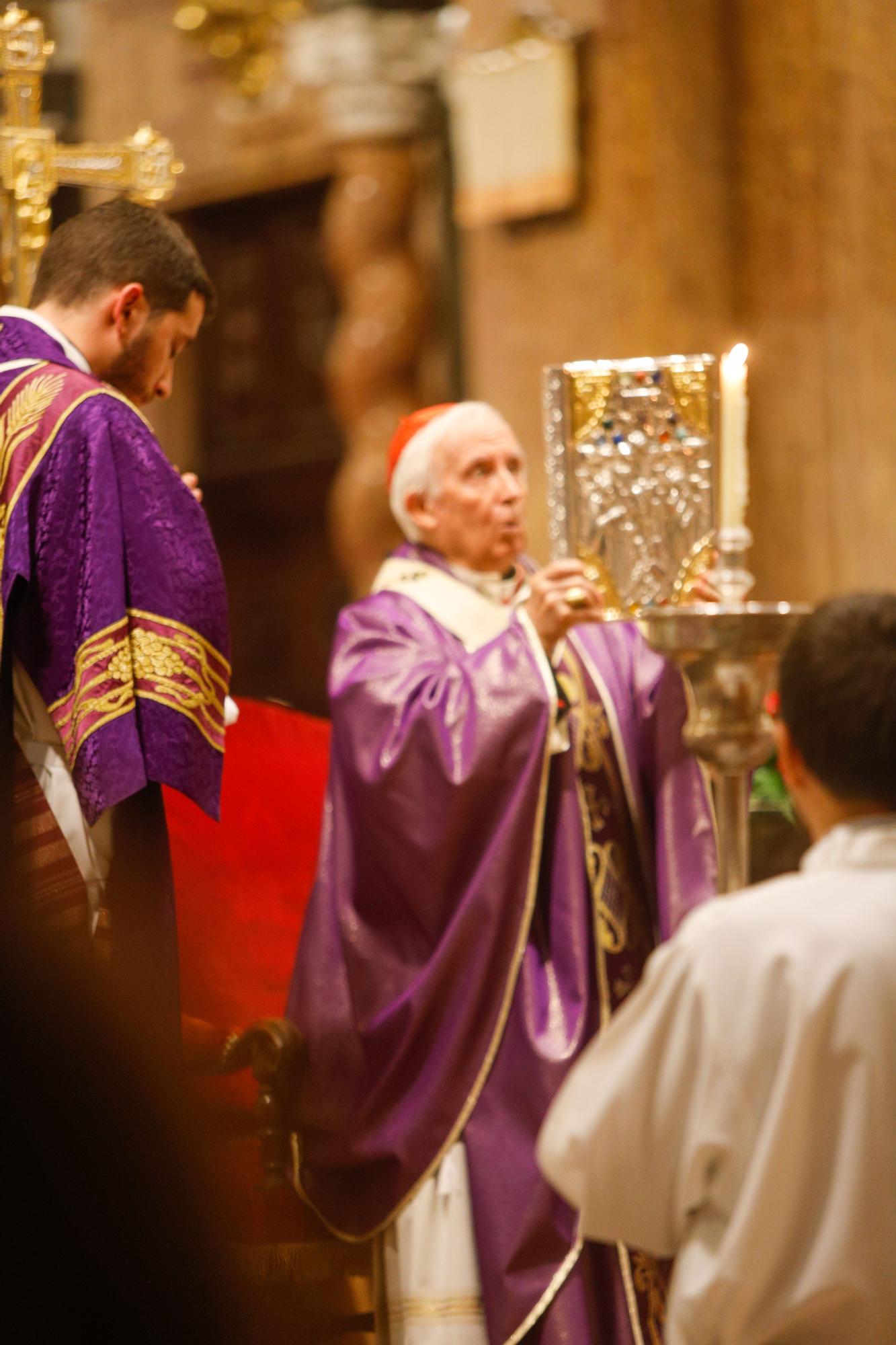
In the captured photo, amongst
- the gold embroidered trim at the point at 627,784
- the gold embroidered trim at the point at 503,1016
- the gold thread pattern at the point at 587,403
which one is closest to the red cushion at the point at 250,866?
the gold embroidered trim at the point at 503,1016

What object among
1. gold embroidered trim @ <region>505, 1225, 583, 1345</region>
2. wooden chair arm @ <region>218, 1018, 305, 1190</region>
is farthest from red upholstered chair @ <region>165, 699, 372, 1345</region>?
gold embroidered trim @ <region>505, 1225, 583, 1345</region>

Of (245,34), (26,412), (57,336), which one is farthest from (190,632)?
(245,34)

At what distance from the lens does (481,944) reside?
3098 millimetres

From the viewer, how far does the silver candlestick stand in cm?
214

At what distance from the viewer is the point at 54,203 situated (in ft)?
14.0

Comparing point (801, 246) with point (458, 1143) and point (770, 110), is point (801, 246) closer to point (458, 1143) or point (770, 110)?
point (770, 110)

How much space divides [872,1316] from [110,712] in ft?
4.43

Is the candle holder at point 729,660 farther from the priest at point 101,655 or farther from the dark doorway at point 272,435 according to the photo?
the dark doorway at point 272,435

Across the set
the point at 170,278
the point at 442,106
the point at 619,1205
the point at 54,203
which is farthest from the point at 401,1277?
the point at 442,106

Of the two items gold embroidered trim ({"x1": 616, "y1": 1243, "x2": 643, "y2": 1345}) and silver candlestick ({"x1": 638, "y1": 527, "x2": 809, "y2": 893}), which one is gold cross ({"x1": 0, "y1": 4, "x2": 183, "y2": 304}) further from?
gold embroidered trim ({"x1": 616, "y1": 1243, "x2": 643, "y2": 1345})

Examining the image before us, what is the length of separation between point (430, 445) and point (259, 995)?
112 centimetres

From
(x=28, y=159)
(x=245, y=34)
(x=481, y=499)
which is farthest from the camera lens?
(x=245, y=34)

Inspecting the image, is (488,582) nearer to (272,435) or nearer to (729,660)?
(729,660)

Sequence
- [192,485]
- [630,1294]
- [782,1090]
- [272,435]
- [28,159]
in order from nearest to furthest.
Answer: [782,1090] < [192,485] < [630,1294] < [28,159] < [272,435]
